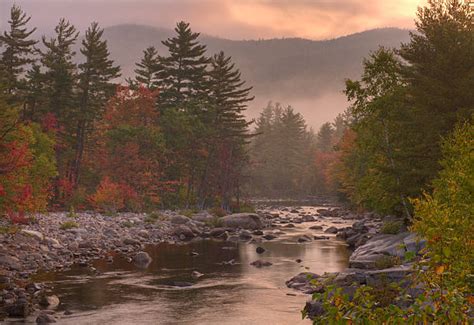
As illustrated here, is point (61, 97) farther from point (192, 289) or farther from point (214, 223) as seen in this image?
point (192, 289)

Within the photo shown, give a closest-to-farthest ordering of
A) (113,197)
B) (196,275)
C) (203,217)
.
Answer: (196,275), (113,197), (203,217)

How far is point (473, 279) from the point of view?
33.2 feet

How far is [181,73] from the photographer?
65.5 meters

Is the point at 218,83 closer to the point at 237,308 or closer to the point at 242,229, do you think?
the point at 242,229

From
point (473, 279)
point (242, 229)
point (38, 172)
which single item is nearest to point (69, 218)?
point (38, 172)

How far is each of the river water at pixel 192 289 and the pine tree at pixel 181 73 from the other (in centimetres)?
3257

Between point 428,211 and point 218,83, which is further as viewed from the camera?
point 218,83

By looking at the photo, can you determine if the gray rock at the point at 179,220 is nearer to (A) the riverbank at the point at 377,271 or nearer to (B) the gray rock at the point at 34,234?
(A) the riverbank at the point at 377,271

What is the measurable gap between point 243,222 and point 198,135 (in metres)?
15.5

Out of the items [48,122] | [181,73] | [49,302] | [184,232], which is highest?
[181,73]

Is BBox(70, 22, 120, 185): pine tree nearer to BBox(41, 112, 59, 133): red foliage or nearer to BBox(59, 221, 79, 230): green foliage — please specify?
BBox(41, 112, 59, 133): red foliage

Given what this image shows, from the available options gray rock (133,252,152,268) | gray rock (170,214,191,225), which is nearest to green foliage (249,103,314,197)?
gray rock (170,214,191,225)

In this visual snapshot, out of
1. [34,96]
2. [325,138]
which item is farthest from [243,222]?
[325,138]

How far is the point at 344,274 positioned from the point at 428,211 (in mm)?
10435
